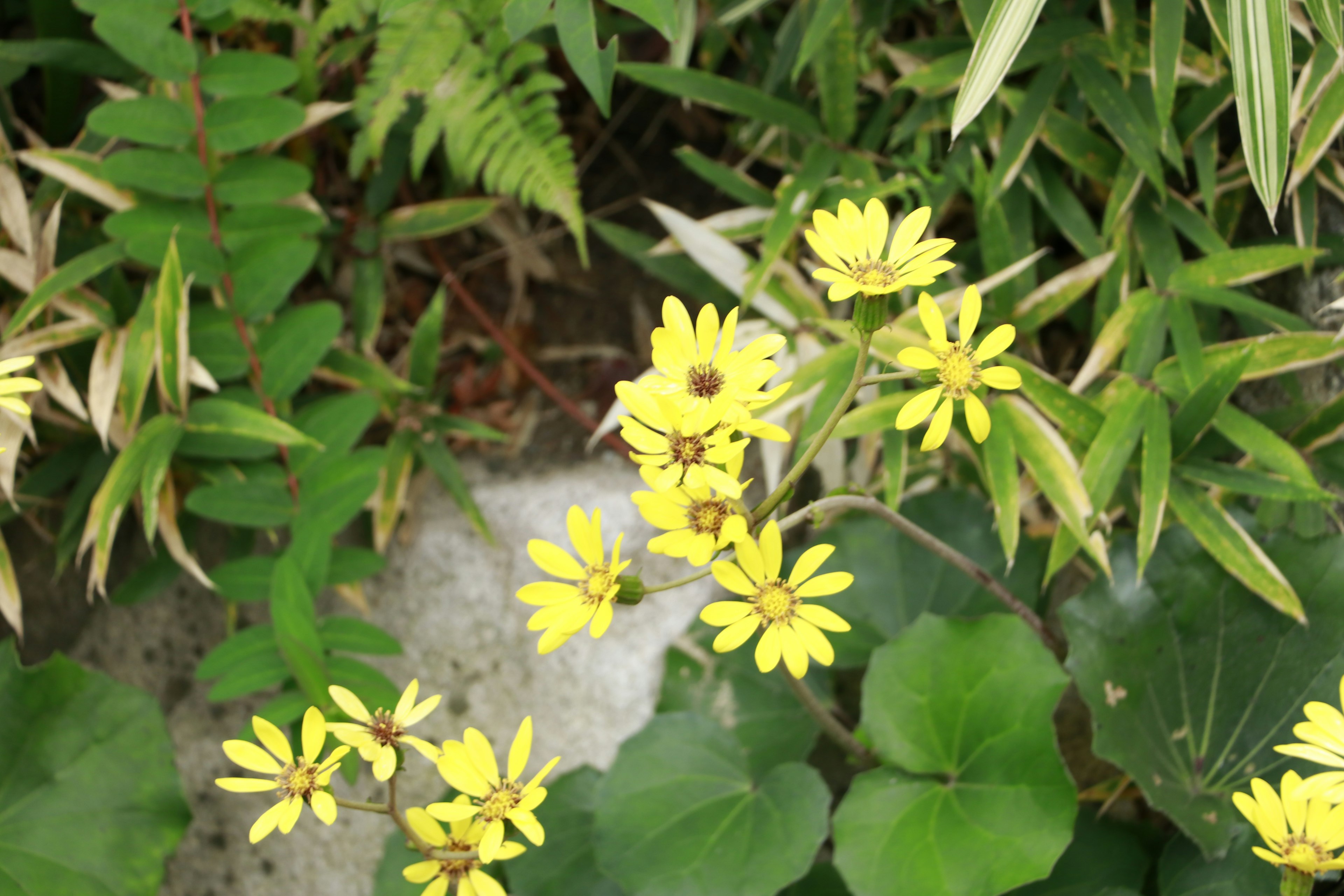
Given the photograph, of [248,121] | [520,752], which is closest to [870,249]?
[520,752]

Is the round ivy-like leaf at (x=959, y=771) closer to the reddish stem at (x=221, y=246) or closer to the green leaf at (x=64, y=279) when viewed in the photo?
the reddish stem at (x=221, y=246)

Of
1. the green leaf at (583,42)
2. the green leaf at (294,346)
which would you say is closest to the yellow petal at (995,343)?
the green leaf at (583,42)

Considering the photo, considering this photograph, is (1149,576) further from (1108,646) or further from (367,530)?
(367,530)

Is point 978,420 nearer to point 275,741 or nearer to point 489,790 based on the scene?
point 489,790

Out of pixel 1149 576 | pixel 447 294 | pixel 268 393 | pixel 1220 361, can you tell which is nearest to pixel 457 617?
pixel 268 393

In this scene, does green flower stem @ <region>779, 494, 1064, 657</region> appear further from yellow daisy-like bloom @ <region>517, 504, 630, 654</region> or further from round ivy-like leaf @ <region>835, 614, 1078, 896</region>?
yellow daisy-like bloom @ <region>517, 504, 630, 654</region>
